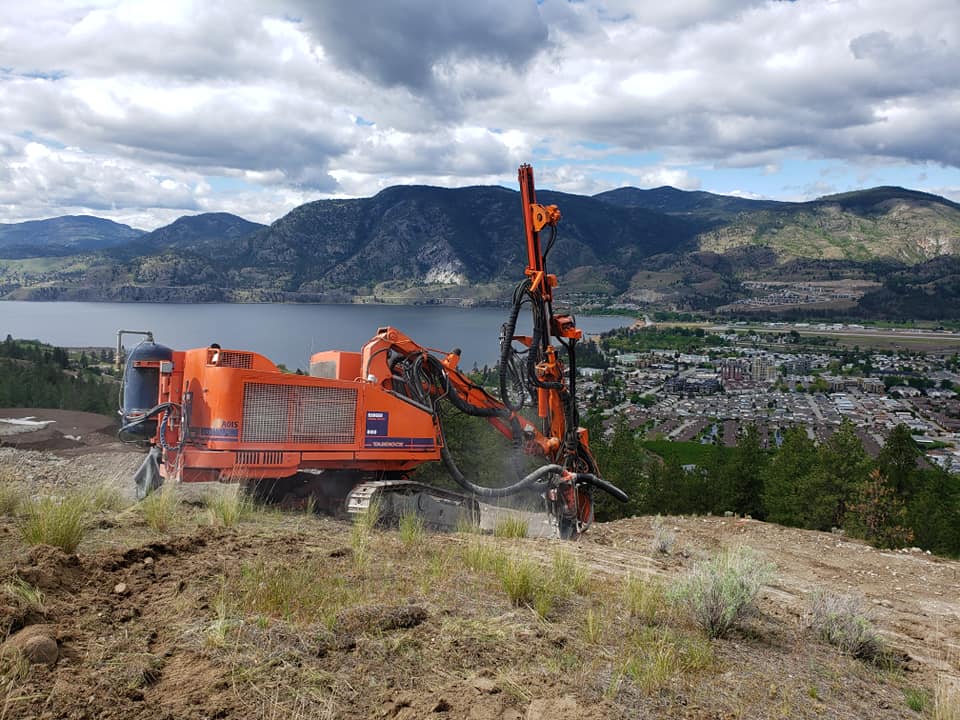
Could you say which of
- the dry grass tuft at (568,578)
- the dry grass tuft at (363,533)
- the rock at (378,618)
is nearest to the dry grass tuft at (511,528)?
the dry grass tuft at (363,533)

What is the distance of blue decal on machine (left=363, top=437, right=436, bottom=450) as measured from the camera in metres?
10.2

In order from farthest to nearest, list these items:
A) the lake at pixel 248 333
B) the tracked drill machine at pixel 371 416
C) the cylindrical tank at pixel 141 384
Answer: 1. the lake at pixel 248 333
2. the cylindrical tank at pixel 141 384
3. the tracked drill machine at pixel 371 416

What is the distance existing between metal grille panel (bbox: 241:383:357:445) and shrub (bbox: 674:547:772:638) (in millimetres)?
5632

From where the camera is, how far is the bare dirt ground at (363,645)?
3.77m

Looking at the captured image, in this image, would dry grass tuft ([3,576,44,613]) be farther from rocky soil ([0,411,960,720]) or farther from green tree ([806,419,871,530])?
green tree ([806,419,871,530])

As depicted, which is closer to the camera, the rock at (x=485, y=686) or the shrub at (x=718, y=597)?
the rock at (x=485, y=686)

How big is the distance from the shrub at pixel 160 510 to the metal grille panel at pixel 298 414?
1.71 metres

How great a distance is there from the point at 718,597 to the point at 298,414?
20.4 feet

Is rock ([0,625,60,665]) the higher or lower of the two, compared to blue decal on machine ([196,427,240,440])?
lower

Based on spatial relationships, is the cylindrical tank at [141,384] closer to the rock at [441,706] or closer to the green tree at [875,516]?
the rock at [441,706]

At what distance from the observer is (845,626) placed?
224 inches

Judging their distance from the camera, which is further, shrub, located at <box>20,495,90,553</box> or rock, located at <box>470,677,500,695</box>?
shrub, located at <box>20,495,90,553</box>

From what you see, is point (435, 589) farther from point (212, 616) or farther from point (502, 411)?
point (502, 411)

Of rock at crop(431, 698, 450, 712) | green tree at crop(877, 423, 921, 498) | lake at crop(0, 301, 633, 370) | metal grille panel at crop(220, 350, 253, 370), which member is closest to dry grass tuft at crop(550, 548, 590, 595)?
rock at crop(431, 698, 450, 712)
